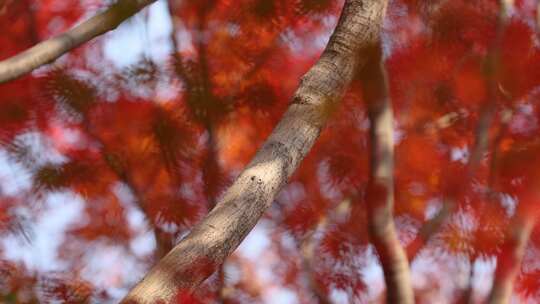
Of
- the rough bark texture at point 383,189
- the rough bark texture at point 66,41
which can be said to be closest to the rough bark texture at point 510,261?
the rough bark texture at point 383,189

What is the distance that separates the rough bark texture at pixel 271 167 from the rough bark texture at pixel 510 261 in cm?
143

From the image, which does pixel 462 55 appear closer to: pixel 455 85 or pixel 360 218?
pixel 455 85

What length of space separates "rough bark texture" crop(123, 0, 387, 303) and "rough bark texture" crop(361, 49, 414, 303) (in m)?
0.20

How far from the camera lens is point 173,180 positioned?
446 centimetres

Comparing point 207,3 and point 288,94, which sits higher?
point 207,3

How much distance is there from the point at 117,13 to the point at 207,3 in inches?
87.3

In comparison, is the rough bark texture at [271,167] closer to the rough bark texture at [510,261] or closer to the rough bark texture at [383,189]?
the rough bark texture at [383,189]

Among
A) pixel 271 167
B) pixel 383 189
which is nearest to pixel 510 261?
pixel 383 189

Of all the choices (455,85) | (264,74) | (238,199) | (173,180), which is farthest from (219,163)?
(238,199)

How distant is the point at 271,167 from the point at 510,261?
1.96 metres

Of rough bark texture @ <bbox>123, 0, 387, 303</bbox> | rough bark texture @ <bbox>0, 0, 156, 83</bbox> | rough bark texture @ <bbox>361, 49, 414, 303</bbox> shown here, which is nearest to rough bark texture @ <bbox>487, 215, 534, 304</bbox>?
rough bark texture @ <bbox>361, 49, 414, 303</bbox>

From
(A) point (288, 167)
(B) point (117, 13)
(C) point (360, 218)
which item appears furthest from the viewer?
(C) point (360, 218)

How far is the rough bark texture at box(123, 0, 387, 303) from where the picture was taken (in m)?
1.80

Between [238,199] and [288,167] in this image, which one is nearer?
[238,199]
